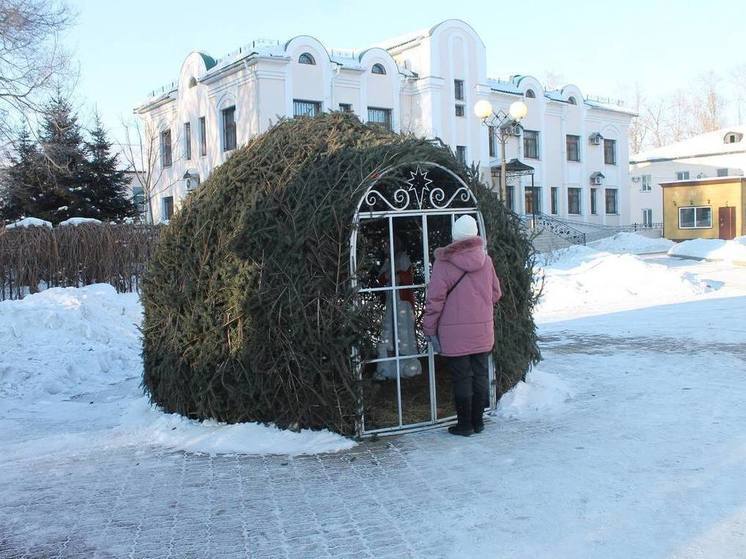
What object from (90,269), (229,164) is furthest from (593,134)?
(229,164)

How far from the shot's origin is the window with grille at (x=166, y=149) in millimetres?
40250

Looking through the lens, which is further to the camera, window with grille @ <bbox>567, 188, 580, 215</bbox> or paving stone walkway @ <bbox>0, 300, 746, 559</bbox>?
window with grille @ <bbox>567, 188, 580, 215</bbox>

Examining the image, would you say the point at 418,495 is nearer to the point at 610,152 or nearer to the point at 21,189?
the point at 21,189

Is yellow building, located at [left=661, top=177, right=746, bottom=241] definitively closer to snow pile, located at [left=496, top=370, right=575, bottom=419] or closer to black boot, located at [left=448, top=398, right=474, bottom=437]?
snow pile, located at [left=496, top=370, right=575, bottom=419]

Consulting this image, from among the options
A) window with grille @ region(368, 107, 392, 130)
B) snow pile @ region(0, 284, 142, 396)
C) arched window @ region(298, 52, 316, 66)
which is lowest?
snow pile @ region(0, 284, 142, 396)

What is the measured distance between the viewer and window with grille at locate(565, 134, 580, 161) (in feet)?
151

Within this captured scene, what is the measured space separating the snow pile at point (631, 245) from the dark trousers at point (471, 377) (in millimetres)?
31281

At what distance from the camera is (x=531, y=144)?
4359 cm

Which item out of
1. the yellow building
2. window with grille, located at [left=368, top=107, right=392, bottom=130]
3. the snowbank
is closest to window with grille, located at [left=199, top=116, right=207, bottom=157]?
window with grille, located at [left=368, top=107, right=392, bottom=130]

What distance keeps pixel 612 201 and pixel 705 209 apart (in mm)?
8631

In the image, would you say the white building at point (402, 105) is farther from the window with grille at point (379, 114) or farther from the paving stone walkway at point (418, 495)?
the paving stone walkway at point (418, 495)

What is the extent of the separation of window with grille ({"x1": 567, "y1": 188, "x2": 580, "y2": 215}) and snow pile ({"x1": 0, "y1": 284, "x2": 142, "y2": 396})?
37914 millimetres

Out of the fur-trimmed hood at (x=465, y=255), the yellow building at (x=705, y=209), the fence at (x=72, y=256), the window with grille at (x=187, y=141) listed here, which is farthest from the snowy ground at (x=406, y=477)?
the yellow building at (x=705, y=209)

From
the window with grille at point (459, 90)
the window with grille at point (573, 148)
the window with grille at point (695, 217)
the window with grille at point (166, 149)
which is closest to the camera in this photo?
the window with grille at point (459, 90)
